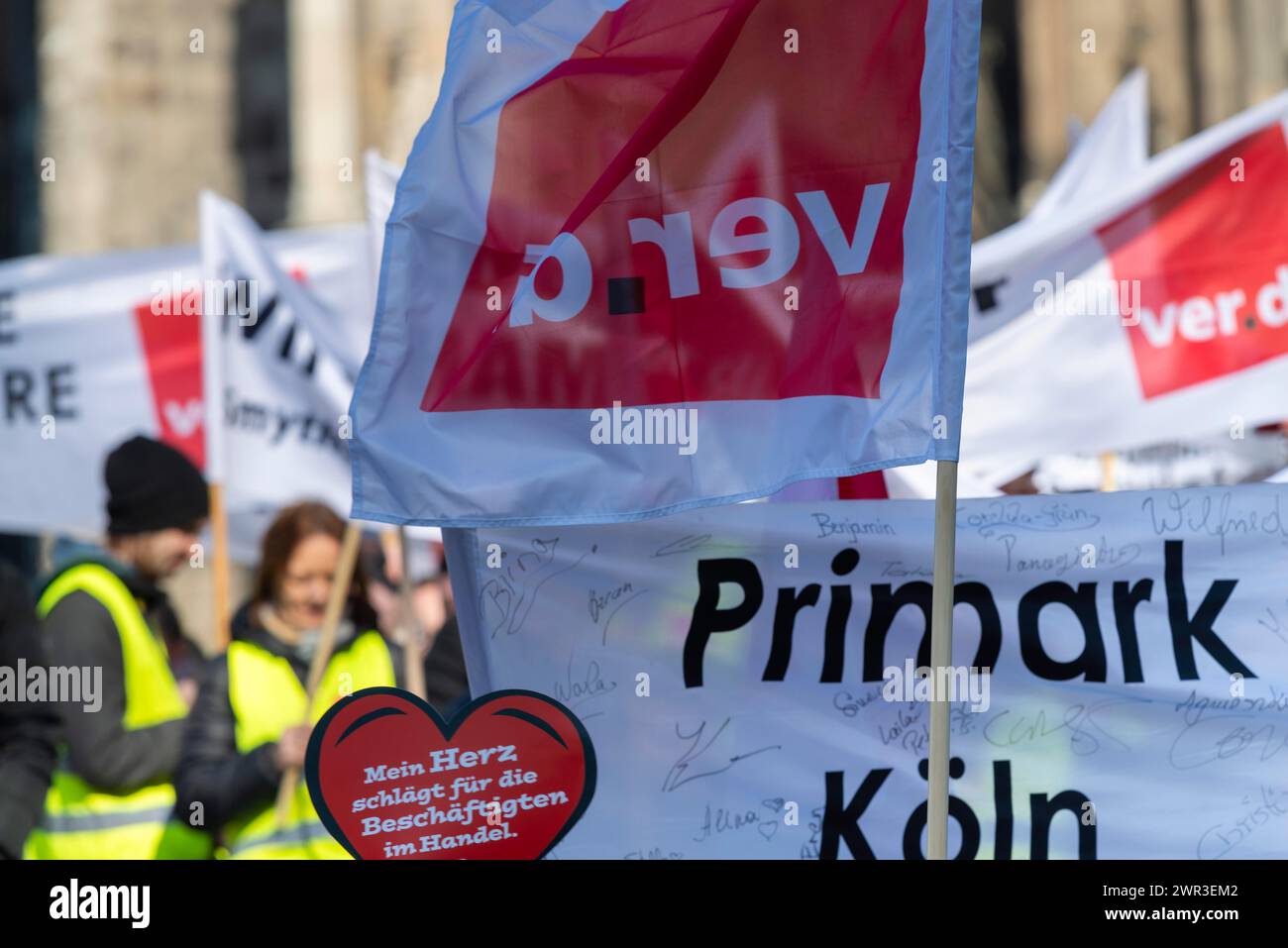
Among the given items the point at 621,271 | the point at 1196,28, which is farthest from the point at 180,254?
the point at 1196,28

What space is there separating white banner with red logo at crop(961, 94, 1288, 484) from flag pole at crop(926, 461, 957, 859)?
9.00 feet

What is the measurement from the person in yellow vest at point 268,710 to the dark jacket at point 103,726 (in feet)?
0.61

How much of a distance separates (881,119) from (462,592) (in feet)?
4.61

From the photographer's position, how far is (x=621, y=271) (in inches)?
149

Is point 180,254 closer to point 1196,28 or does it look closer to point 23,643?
point 23,643

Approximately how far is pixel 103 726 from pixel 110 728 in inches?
0.8

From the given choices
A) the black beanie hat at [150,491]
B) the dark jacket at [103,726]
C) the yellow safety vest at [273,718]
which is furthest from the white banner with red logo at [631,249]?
the black beanie hat at [150,491]

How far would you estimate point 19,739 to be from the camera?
408cm

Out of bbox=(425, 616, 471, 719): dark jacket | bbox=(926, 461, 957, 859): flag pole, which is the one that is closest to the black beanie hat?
bbox=(425, 616, 471, 719): dark jacket

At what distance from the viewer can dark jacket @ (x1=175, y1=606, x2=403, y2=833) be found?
4613 mm
